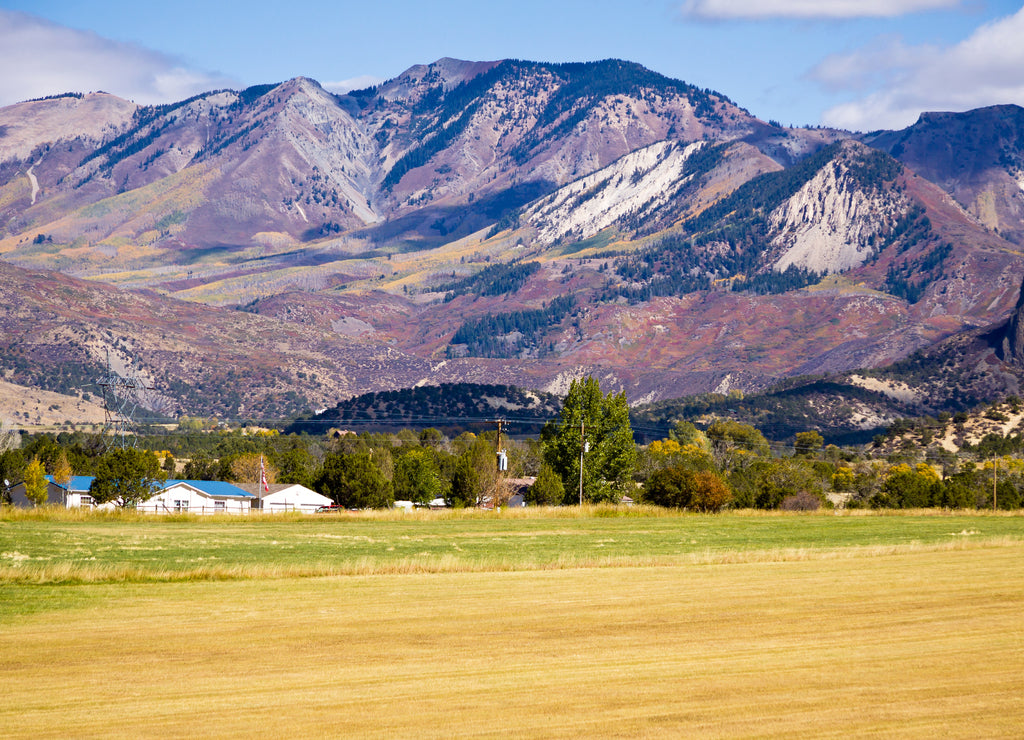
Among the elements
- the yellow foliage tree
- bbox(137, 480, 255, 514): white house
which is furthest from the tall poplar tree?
the yellow foliage tree

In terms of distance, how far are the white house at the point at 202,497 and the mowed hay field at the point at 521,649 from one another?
7671 cm

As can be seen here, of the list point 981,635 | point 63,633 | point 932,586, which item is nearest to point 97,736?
point 63,633

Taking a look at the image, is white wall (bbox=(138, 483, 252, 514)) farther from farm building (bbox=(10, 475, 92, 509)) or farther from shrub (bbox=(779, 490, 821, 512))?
shrub (bbox=(779, 490, 821, 512))

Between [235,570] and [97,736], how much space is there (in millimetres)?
22936

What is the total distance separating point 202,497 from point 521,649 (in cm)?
10847

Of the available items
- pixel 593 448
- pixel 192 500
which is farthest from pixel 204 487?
pixel 593 448

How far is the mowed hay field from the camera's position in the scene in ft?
63.9

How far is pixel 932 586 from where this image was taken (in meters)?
37.1

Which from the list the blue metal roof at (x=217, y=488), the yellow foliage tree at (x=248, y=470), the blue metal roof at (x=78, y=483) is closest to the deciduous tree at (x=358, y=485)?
the blue metal roof at (x=217, y=488)

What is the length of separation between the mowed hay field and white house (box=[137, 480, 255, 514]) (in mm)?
76715

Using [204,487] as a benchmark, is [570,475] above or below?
above

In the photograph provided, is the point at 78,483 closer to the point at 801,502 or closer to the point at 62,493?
the point at 62,493

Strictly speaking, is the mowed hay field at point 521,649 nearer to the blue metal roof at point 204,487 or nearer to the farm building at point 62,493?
the farm building at point 62,493

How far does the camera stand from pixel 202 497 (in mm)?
128375
